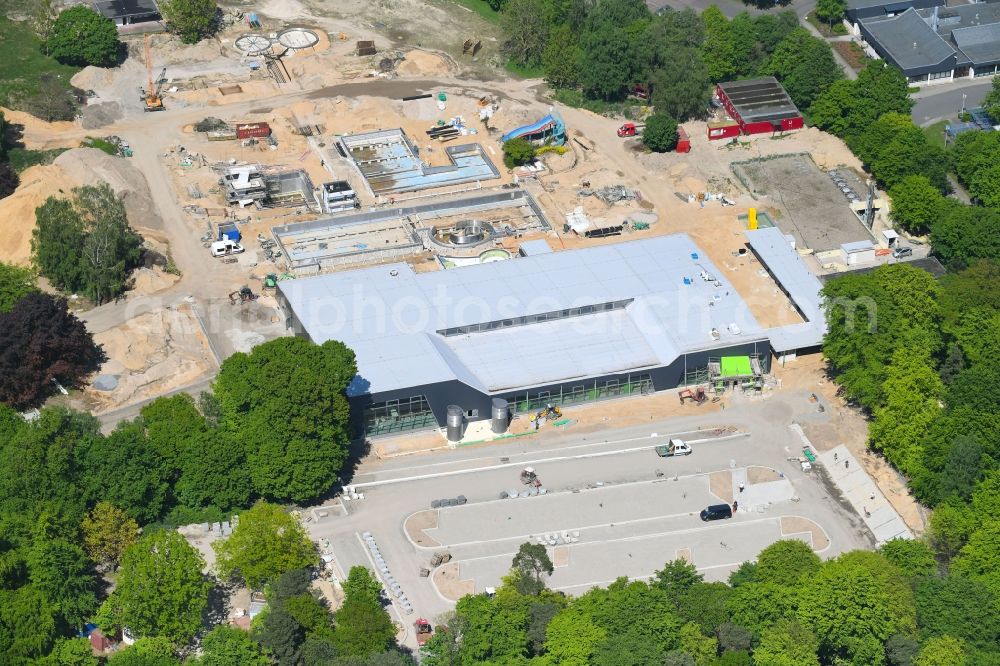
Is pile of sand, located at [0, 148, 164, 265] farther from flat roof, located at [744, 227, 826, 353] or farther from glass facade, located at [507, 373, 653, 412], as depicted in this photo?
flat roof, located at [744, 227, 826, 353]

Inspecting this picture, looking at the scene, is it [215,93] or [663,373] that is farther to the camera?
[215,93]

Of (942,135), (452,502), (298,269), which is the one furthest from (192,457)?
(942,135)

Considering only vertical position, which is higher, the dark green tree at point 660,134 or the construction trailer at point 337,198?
the dark green tree at point 660,134

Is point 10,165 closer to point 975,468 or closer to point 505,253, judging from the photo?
point 505,253

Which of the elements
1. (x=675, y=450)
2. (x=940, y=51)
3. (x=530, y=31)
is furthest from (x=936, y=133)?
(x=675, y=450)

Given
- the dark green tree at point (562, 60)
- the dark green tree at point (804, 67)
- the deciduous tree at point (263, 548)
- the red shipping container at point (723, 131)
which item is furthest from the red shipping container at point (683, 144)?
the deciduous tree at point (263, 548)

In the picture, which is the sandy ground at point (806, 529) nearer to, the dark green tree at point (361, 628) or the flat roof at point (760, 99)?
the dark green tree at point (361, 628)

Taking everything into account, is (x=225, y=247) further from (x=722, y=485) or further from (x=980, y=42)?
(x=980, y=42)
